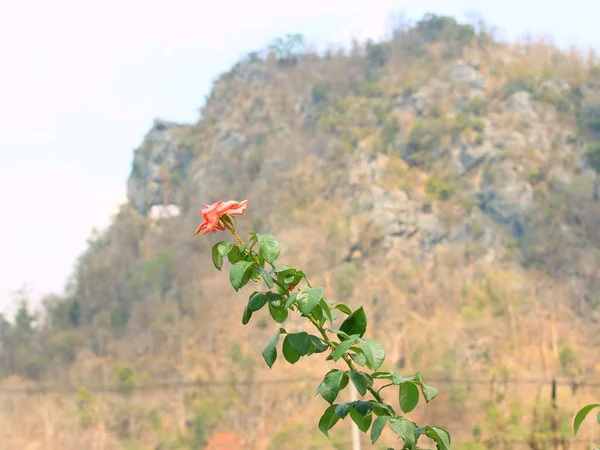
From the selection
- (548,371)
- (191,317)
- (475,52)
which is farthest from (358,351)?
(475,52)

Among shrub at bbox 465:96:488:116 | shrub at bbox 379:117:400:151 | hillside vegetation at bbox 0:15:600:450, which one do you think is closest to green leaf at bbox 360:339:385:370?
hillside vegetation at bbox 0:15:600:450

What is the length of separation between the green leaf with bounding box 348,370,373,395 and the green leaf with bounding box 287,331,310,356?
0.14 feet

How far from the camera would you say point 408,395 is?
688 millimetres

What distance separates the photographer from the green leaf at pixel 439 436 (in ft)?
2.23

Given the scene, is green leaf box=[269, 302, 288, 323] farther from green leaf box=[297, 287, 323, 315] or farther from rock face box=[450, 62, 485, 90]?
rock face box=[450, 62, 485, 90]

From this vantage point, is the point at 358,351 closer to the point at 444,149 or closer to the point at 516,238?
the point at 516,238

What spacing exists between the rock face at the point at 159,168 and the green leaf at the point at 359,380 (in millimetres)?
20898

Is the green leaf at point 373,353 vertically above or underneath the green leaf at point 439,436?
above

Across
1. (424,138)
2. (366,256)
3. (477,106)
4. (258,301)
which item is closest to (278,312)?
(258,301)

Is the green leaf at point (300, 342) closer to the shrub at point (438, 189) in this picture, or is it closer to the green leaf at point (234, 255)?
the green leaf at point (234, 255)

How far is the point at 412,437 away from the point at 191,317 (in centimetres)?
1517

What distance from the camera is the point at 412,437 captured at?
2.17 ft

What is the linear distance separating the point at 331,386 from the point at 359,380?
0.08ft

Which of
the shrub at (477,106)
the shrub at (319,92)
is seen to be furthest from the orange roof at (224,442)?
the shrub at (319,92)
